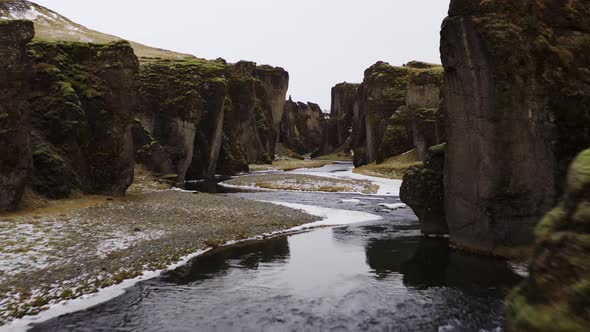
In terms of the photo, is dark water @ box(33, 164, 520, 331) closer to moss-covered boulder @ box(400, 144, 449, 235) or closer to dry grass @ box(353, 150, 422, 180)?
moss-covered boulder @ box(400, 144, 449, 235)

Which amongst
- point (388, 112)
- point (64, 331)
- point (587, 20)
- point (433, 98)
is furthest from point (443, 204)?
A: point (388, 112)

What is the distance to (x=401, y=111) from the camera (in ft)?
278

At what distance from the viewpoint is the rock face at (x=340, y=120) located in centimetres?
16250

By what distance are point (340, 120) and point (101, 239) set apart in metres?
147

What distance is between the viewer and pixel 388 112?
92188 millimetres

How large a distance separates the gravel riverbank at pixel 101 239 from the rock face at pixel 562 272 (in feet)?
47.4

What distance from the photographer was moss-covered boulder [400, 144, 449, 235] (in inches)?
1006

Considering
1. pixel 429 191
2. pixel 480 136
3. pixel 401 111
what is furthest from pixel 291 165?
pixel 480 136

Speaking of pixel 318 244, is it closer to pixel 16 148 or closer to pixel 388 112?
pixel 16 148

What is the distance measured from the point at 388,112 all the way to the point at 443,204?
6901 centimetres

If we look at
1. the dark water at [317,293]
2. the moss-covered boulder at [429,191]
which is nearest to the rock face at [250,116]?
the moss-covered boulder at [429,191]

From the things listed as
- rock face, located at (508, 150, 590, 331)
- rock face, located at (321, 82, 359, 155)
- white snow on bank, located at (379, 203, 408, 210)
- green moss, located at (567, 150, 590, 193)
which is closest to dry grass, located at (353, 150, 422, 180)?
white snow on bank, located at (379, 203, 408, 210)

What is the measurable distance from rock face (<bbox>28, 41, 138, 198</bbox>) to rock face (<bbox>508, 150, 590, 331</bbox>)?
32007 millimetres

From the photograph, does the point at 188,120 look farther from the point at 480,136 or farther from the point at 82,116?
the point at 480,136
